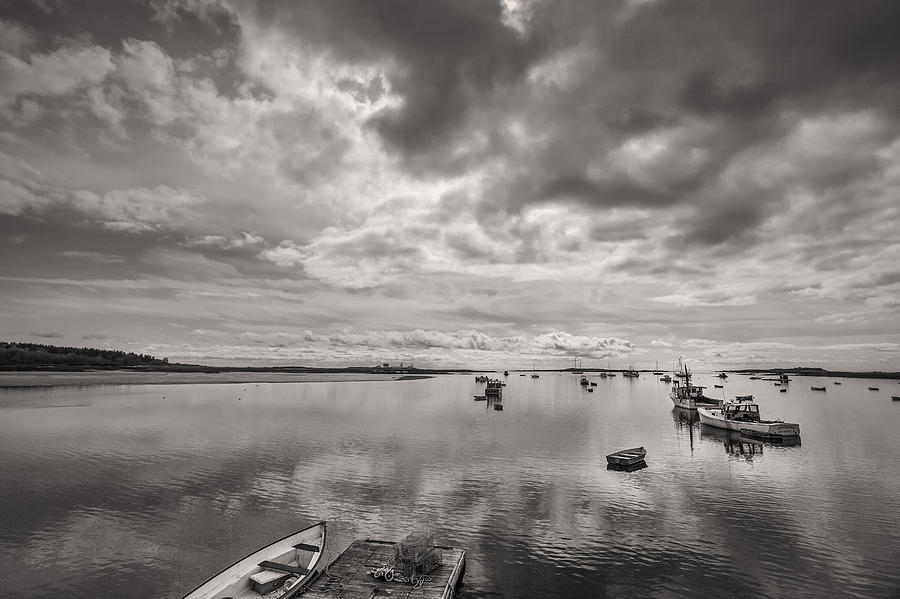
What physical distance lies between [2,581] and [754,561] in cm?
4372

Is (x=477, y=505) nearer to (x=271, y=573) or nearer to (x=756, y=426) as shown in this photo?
(x=271, y=573)

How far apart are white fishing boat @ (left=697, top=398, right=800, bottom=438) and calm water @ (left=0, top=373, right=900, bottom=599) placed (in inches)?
143

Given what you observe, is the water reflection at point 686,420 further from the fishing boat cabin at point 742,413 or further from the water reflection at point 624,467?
the water reflection at point 624,467

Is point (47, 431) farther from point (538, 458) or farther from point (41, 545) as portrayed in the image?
point (538, 458)

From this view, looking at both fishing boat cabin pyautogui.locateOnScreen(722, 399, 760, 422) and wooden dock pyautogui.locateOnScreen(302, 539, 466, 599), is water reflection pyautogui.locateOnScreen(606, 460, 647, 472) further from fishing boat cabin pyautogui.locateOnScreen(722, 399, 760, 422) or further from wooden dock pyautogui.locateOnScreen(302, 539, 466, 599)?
fishing boat cabin pyautogui.locateOnScreen(722, 399, 760, 422)

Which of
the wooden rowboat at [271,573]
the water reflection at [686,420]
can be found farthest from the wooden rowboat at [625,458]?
the wooden rowboat at [271,573]

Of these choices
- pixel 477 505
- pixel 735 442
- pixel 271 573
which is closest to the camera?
pixel 271 573

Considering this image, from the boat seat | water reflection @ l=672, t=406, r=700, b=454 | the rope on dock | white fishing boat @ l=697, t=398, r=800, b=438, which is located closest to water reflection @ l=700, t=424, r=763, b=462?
white fishing boat @ l=697, t=398, r=800, b=438

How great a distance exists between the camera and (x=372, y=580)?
23.5 meters

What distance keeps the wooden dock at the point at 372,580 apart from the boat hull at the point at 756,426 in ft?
230

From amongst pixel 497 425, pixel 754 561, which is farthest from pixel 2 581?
pixel 497 425

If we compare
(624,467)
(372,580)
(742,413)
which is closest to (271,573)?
(372,580)

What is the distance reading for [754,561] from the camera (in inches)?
1112

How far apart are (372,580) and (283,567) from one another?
5.03 metres
